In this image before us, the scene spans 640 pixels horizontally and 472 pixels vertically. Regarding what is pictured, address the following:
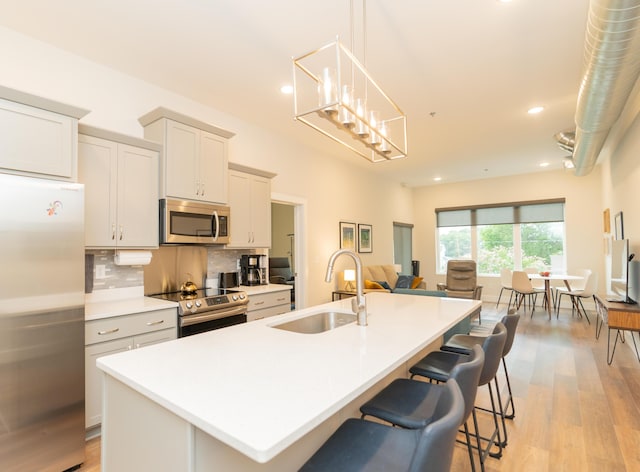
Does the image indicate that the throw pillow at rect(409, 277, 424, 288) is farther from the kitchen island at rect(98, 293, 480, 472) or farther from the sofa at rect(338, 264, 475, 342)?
the kitchen island at rect(98, 293, 480, 472)

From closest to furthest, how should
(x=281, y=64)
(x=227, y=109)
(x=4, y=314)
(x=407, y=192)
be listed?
1. (x=4, y=314)
2. (x=281, y=64)
3. (x=227, y=109)
4. (x=407, y=192)

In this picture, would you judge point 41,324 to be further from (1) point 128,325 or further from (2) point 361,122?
(2) point 361,122

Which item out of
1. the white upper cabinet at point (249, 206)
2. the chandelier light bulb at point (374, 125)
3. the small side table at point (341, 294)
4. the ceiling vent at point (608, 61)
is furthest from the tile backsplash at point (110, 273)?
the ceiling vent at point (608, 61)

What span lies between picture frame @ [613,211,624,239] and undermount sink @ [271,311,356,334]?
4.39 meters

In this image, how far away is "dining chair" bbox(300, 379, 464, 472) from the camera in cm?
82

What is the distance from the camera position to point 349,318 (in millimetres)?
2297

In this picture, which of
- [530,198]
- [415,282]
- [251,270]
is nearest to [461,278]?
[415,282]

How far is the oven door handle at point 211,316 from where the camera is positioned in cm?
279

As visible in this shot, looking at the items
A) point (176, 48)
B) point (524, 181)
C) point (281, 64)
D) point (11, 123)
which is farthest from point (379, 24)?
point (524, 181)

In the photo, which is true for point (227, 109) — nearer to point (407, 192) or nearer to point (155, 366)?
point (155, 366)

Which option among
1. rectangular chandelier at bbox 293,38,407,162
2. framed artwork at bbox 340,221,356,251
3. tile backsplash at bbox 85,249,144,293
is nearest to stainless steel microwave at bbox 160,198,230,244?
tile backsplash at bbox 85,249,144,293

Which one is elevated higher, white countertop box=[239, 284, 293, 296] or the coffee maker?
the coffee maker

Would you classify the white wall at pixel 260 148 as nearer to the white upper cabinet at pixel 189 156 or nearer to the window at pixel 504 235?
the white upper cabinet at pixel 189 156

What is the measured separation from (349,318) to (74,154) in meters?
2.14
